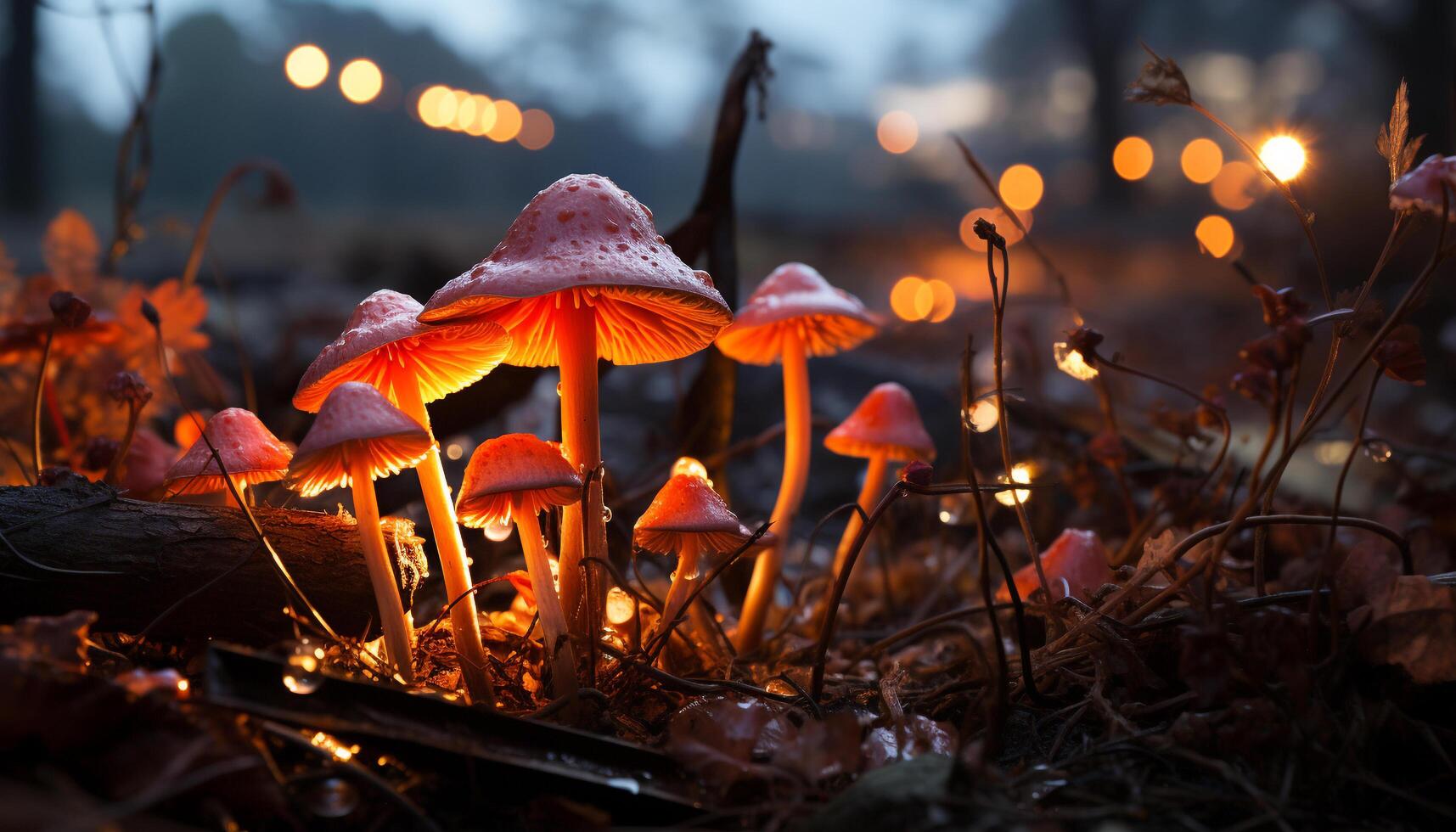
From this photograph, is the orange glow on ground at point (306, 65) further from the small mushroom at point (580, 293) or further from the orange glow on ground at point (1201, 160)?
the orange glow on ground at point (1201, 160)

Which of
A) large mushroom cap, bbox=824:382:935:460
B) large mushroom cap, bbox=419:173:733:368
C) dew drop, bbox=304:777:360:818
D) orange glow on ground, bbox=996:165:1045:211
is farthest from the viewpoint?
orange glow on ground, bbox=996:165:1045:211

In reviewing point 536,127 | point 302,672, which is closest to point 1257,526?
point 302,672

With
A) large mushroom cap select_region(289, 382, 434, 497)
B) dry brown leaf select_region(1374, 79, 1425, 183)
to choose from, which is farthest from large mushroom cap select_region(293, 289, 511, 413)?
dry brown leaf select_region(1374, 79, 1425, 183)

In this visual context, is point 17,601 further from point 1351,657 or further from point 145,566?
point 1351,657


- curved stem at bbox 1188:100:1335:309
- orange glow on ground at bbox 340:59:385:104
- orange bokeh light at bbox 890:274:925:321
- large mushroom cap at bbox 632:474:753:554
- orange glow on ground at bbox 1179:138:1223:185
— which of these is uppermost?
orange glow on ground at bbox 1179:138:1223:185

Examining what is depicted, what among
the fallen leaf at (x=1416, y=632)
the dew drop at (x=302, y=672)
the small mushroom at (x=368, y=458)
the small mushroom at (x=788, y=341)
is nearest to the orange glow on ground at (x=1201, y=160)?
the small mushroom at (x=788, y=341)

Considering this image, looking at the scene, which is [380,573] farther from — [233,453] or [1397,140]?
[1397,140]

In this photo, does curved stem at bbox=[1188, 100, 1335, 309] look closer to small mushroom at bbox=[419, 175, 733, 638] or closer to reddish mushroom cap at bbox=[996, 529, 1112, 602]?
reddish mushroom cap at bbox=[996, 529, 1112, 602]
